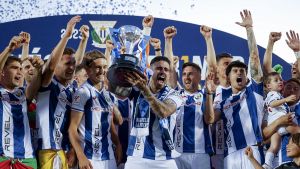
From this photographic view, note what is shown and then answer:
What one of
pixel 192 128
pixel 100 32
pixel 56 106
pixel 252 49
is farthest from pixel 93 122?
pixel 100 32

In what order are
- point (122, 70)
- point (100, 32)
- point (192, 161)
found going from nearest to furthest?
point (122, 70), point (192, 161), point (100, 32)

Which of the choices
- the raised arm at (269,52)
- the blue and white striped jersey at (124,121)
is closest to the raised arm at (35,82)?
the blue and white striped jersey at (124,121)

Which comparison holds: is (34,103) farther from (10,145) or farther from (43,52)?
(43,52)

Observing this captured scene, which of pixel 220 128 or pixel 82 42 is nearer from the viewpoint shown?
pixel 82 42

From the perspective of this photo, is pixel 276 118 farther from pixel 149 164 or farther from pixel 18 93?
pixel 18 93

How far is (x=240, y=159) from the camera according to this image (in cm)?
551

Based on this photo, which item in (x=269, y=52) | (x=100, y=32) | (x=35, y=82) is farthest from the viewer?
(x=100, y=32)

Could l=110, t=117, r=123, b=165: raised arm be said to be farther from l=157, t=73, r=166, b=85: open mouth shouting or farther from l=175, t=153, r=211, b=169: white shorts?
l=157, t=73, r=166, b=85: open mouth shouting

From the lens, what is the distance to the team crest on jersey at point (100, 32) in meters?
9.47

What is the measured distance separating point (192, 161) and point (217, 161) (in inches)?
17.0

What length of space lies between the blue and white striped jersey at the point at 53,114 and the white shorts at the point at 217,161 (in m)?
1.69

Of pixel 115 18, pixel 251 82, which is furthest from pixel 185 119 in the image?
pixel 115 18

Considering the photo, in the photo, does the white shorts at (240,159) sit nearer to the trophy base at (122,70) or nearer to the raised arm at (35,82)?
the trophy base at (122,70)

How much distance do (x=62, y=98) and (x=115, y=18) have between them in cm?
481
